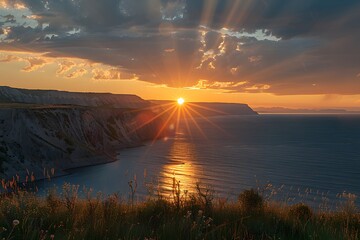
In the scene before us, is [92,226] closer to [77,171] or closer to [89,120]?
[77,171]

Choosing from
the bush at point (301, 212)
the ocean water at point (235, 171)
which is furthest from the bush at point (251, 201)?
the ocean water at point (235, 171)

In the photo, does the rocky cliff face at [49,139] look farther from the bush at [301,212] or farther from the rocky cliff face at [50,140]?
the bush at [301,212]

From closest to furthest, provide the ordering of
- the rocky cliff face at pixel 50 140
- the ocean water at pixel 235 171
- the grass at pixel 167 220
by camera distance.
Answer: the grass at pixel 167 220
the ocean water at pixel 235 171
the rocky cliff face at pixel 50 140

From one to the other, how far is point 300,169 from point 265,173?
34.8ft

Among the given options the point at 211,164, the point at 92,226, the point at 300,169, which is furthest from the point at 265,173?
the point at 92,226

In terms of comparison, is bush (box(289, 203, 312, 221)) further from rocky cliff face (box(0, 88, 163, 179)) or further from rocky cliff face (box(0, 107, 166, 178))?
rocky cliff face (box(0, 107, 166, 178))

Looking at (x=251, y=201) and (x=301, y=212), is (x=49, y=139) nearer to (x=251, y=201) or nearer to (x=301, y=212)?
(x=251, y=201)

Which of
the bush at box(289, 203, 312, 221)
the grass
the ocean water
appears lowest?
the ocean water

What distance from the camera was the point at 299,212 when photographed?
952cm

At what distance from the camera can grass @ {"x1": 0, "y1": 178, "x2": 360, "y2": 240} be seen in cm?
630

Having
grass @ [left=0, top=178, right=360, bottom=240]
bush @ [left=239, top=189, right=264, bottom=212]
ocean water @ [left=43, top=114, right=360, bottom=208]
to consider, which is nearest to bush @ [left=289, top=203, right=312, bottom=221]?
grass @ [left=0, top=178, right=360, bottom=240]

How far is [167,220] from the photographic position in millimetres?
7840

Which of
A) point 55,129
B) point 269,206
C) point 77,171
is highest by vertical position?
point 269,206

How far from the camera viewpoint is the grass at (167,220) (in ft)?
20.7
